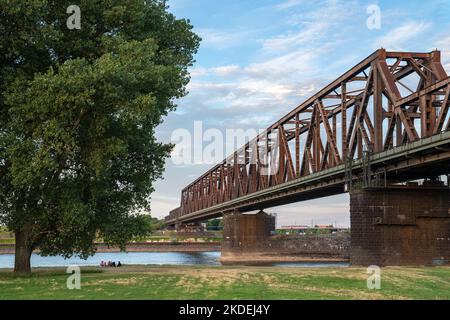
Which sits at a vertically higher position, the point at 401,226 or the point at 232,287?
the point at 401,226

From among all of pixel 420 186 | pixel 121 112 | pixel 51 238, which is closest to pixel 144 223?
pixel 51 238

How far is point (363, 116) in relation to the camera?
6081 cm

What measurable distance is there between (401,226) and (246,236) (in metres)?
65.6

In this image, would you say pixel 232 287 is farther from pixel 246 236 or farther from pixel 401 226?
pixel 246 236

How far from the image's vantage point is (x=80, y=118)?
2803 centimetres

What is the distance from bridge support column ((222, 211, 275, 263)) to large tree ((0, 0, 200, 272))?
80.6 metres

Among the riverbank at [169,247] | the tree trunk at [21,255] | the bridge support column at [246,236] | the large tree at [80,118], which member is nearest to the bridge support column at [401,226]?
the large tree at [80,118]

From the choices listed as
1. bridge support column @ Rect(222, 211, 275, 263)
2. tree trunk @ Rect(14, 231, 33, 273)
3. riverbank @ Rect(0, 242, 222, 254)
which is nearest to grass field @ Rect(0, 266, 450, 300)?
tree trunk @ Rect(14, 231, 33, 273)

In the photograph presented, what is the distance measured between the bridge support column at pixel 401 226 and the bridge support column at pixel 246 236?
6156cm

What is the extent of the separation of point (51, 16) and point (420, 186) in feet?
117

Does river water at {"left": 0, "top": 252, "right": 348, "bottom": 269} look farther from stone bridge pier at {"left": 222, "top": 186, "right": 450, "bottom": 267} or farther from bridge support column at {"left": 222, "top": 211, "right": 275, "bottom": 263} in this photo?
stone bridge pier at {"left": 222, "top": 186, "right": 450, "bottom": 267}

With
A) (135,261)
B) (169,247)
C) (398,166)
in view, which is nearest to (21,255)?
(398,166)

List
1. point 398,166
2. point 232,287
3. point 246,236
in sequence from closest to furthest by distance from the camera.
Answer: point 232,287 → point 398,166 → point 246,236
